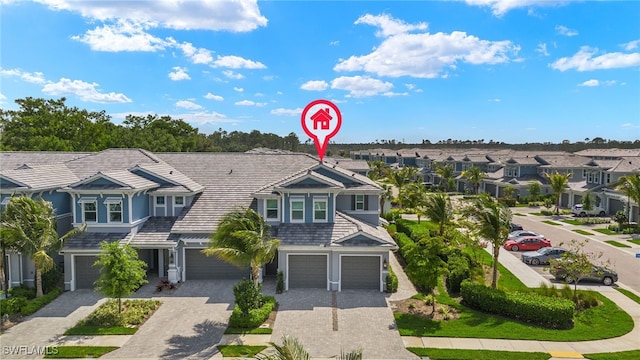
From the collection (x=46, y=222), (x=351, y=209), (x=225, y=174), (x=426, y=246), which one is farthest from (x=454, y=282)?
(x=46, y=222)

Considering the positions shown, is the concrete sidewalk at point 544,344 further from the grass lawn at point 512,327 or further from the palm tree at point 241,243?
the palm tree at point 241,243

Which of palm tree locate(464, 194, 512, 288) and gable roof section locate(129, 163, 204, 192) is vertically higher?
gable roof section locate(129, 163, 204, 192)

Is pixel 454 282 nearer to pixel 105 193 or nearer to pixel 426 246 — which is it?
pixel 426 246

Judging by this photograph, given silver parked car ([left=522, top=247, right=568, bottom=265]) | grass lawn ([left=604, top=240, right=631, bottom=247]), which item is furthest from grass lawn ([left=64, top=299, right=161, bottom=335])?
grass lawn ([left=604, top=240, right=631, bottom=247])

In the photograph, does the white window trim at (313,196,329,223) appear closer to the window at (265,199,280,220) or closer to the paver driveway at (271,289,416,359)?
the window at (265,199,280,220)

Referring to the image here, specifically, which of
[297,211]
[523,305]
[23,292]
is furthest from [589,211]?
[23,292]

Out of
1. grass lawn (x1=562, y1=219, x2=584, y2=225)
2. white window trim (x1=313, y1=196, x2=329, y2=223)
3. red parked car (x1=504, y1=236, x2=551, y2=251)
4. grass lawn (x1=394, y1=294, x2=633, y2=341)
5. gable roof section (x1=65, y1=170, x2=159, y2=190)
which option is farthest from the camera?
grass lawn (x1=562, y1=219, x2=584, y2=225)
